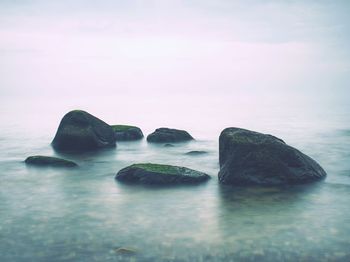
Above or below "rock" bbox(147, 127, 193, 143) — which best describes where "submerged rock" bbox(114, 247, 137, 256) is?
below

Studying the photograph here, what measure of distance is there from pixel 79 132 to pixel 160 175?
11024 mm

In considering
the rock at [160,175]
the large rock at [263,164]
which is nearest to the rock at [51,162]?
the rock at [160,175]

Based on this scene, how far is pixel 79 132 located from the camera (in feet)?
89.1

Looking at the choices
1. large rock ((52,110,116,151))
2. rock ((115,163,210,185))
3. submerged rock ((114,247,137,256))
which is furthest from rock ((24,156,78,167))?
submerged rock ((114,247,137,256))

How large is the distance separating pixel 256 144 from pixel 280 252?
775cm

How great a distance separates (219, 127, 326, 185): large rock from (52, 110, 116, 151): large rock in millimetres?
11254

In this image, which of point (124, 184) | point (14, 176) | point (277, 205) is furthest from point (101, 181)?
point (277, 205)

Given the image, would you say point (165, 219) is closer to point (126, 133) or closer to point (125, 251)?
point (125, 251)

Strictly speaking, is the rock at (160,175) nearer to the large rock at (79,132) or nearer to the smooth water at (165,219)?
the smooth water at (165,219)

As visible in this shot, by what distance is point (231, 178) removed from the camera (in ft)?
57.2

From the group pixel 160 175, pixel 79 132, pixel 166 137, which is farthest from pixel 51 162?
pixel 166 137

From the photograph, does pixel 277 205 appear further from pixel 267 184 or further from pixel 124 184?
pixel 124 184

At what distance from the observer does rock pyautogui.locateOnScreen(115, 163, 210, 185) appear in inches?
686

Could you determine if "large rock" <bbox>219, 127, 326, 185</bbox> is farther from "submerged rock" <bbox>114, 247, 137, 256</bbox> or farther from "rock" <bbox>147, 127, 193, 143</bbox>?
"rock" <bbox>147, 127, 193, 143</bbox>
